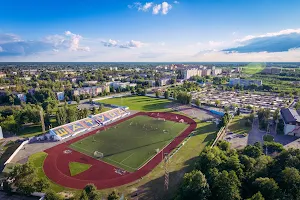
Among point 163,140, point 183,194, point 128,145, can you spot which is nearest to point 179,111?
point 163,140

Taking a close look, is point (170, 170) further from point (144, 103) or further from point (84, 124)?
point (144, 103)

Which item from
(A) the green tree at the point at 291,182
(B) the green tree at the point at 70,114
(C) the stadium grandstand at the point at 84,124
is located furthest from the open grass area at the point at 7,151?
(A) the green tree at the point at 291,182

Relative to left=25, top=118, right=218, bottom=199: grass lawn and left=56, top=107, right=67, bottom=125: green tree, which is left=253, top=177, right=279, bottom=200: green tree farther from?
left=56, top=107, right=67, bottom=125: green tree

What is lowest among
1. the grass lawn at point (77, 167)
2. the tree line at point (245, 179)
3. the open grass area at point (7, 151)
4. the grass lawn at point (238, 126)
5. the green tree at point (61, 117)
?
the grass lawn at point (77, 167)

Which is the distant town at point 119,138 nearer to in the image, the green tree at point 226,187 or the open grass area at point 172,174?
the open grass area at point 172,174

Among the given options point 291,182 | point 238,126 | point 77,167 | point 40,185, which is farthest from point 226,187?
point 238,126

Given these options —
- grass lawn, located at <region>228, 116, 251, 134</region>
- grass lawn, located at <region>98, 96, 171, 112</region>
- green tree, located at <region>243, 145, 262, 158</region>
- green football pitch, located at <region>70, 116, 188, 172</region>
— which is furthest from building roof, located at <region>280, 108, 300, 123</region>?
grass lawn, located at <region>98, 96, 171, 112</region>

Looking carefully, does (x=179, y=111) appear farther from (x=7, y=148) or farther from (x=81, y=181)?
(x=7, y=148)
